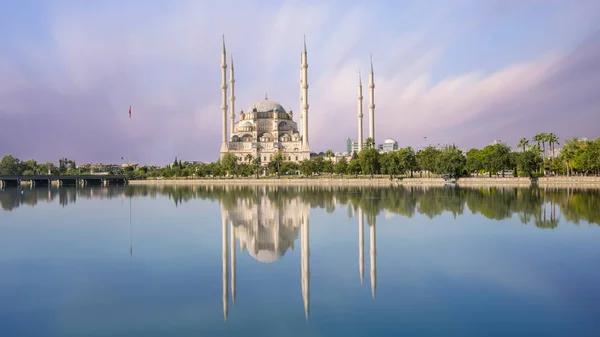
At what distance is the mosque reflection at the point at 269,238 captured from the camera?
991 centimetres

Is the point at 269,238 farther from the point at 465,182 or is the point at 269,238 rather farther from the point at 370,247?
the point at 465,182

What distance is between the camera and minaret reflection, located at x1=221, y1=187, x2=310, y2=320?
10328 millimetres

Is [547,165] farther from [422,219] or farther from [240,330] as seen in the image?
[240,330]

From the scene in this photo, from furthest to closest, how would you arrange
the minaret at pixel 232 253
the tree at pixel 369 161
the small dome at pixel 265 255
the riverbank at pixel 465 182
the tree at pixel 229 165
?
the tree at pixel 229 165 < the tree at pixel 369 161 < the riverbank at pixel 465 182 < the small dome at pixel 265 255 < the minaret at pixel 232 253

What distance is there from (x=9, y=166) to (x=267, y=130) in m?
48.3

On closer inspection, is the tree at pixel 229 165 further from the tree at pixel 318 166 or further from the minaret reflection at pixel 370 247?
the minaret reflection at pixel 370 247

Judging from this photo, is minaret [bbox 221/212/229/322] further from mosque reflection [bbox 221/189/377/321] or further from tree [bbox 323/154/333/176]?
tree [bbox 323/154/333/176]

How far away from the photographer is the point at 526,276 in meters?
9.73

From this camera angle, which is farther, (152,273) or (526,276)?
(152,273)

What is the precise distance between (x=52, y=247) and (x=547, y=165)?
60.7 m

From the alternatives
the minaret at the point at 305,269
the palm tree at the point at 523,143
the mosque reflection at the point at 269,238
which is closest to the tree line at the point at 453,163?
the palm tree at the point at 523,143

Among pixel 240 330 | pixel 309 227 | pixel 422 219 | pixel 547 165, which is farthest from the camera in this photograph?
pixel 547 165

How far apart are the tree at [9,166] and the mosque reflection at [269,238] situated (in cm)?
9114

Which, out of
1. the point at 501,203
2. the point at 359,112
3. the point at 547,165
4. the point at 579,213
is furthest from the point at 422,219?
the point at 359,112
